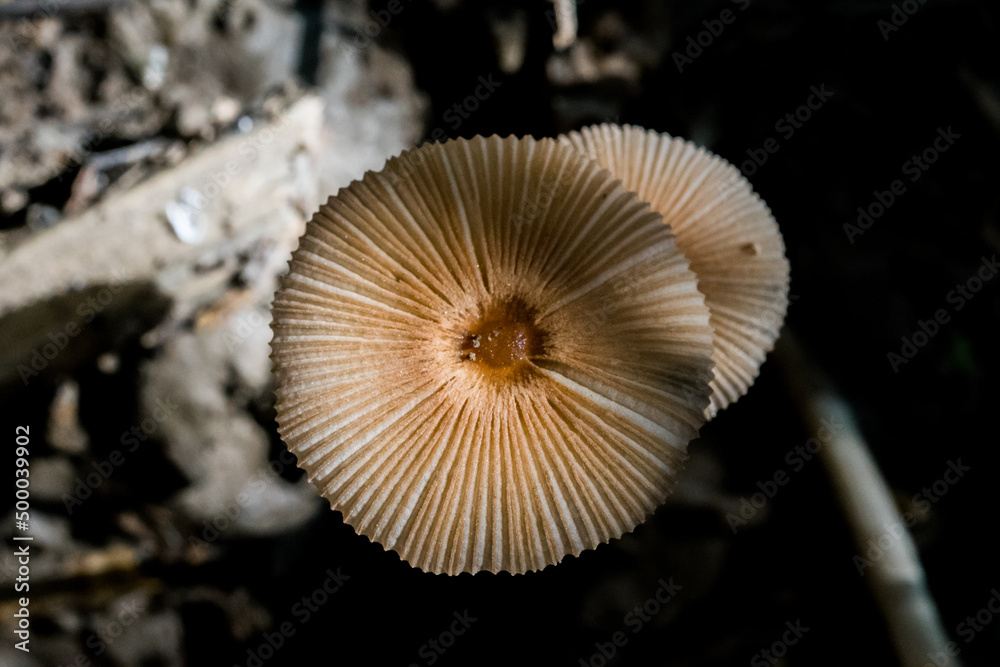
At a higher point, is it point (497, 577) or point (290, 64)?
point (290, 64)

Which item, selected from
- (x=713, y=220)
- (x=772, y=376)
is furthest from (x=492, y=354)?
(x=772, y=376)

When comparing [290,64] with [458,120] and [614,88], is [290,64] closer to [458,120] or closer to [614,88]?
[458,120]

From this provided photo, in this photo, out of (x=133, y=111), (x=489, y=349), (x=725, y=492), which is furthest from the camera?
(x=725, y=492)

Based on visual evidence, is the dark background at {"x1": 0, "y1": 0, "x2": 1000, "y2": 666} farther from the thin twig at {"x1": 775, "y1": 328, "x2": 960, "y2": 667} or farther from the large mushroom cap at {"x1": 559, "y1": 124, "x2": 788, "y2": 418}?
the large mushroom cap at {"x1": 559, "y1": 124, "x2": 788, "y2": 418}

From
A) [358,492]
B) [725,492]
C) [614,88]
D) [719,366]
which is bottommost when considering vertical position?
[725,492]

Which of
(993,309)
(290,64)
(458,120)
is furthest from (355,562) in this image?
(993,309)

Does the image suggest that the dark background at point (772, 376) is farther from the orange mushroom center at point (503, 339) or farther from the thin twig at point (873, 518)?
the orange mushroom center at point (503, 339)

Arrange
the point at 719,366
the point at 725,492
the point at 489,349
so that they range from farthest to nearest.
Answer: the point at 725,492, the point at 719,366, the point at 489,349
